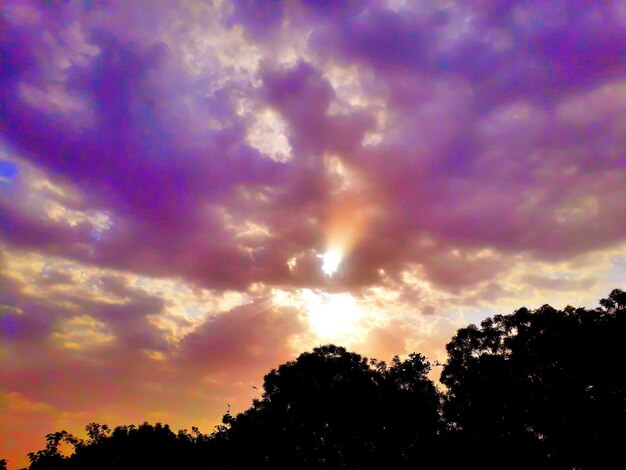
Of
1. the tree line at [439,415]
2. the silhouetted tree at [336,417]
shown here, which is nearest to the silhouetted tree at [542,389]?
the tree line at [439,415]

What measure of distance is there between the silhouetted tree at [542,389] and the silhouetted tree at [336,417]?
8638mm

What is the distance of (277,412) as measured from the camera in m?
51.3

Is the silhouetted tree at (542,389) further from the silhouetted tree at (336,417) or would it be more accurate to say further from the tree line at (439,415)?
the silhouetted tree at (336,417)

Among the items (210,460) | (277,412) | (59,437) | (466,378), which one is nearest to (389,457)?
(277,412)

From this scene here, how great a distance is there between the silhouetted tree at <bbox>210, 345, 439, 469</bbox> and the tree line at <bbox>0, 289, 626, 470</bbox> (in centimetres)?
13

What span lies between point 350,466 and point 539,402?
A: 27.9m

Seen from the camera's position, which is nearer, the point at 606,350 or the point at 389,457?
the point at 606,350

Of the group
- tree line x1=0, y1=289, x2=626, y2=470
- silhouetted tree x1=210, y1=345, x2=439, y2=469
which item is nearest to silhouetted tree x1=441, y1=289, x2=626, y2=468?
tree line x1=0, y1=289, x2=626, y2=470

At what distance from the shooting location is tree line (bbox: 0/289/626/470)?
29.5 metres

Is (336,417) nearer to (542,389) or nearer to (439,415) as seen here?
(439,415)

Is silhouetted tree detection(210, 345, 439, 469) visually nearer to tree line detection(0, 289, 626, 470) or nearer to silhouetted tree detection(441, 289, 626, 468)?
tree line detection(0, 289, 626, 470)

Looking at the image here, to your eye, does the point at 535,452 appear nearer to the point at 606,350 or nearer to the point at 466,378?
the point at 466,378

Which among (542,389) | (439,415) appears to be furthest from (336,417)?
(542,389)

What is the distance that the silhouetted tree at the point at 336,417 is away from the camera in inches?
1779
